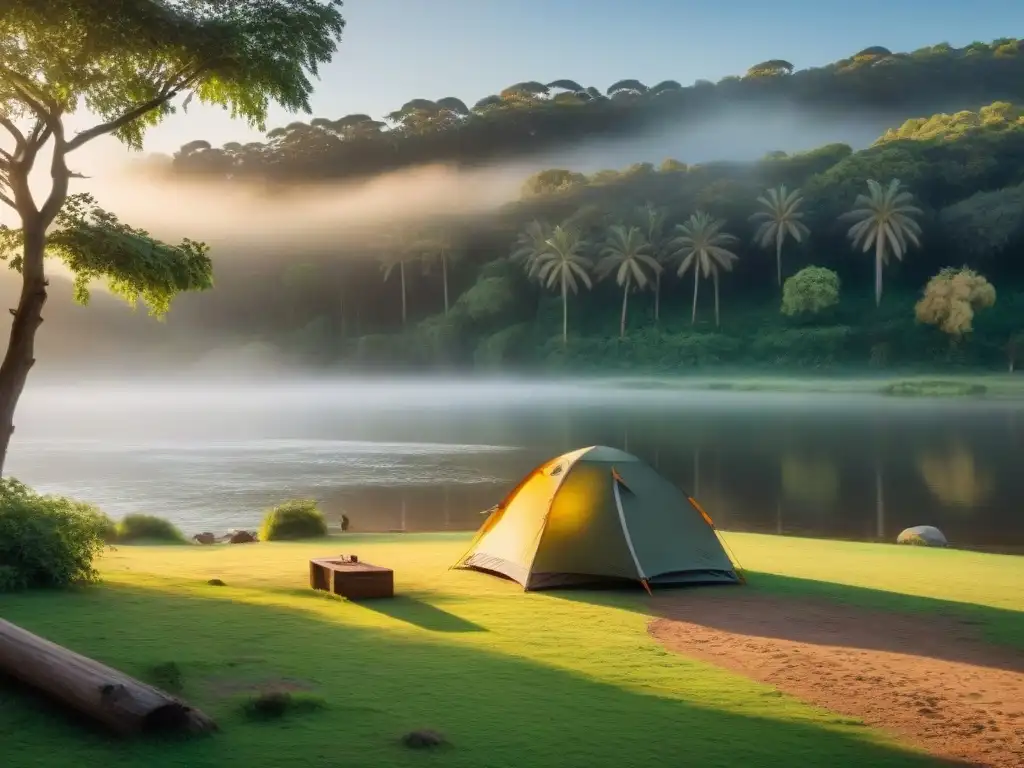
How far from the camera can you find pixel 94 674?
24.0 ft

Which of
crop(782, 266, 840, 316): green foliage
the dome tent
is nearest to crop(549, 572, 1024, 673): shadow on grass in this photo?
the dome tent

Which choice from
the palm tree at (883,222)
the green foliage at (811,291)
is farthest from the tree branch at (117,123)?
the palm tree at (883,222)

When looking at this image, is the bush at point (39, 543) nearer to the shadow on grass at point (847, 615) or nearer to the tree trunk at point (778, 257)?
the shadow on grass at point (847, 615)

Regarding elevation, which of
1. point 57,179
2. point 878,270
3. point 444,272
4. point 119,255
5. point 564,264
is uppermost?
point 444,272

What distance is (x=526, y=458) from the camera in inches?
1859

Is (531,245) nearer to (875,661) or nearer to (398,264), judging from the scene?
(398,264)

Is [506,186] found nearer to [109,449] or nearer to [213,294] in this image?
[213,294]

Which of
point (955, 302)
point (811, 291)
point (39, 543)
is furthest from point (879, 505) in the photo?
point (811, 291)

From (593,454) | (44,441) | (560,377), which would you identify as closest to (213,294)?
(560,377)

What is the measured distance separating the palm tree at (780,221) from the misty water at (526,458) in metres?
33.0

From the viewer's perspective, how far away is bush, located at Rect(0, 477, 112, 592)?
12.1 metres

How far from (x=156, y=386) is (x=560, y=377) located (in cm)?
7059

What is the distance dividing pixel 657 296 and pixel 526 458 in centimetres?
8588

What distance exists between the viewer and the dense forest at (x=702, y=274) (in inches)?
4579
